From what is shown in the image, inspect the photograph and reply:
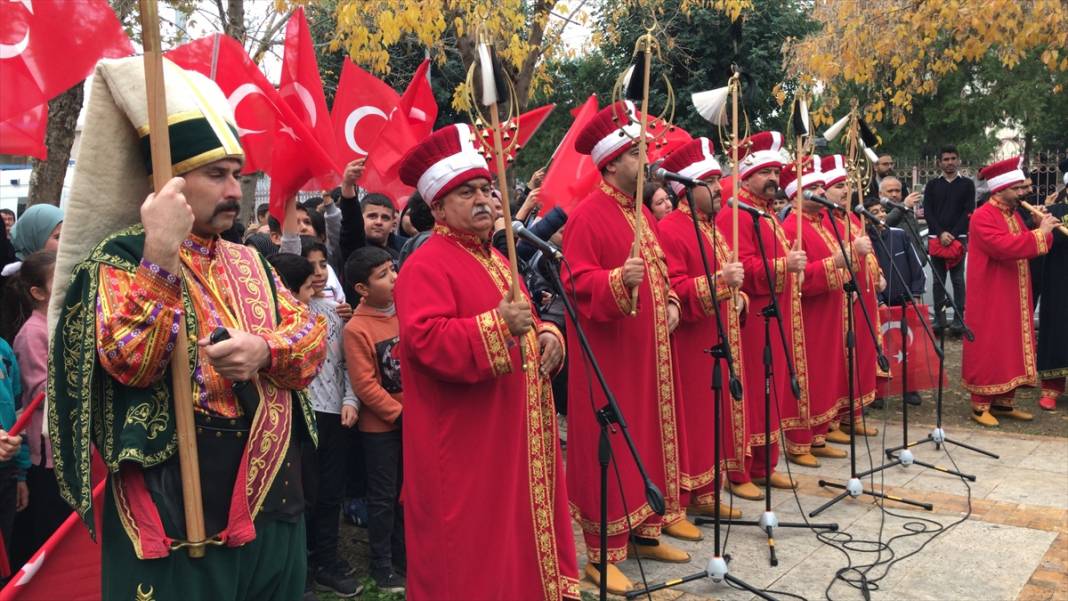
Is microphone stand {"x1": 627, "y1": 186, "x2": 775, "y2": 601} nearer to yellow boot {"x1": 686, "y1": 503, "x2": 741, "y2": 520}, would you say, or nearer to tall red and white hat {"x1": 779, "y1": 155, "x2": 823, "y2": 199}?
yellow boot {"x1": 686, "y1": 503, "x2": 741, "y2": 520}

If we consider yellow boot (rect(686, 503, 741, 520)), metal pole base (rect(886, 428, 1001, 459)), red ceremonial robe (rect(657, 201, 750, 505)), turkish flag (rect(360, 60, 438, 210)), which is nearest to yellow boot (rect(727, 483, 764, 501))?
yellow boot (rect(686, 503, 741, 520))

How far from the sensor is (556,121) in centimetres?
3033

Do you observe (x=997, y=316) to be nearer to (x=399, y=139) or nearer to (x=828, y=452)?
(x=828, y=452)

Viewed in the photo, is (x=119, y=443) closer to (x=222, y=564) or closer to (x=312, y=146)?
(x=222, y=564)

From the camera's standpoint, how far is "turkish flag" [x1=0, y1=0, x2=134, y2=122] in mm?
4570

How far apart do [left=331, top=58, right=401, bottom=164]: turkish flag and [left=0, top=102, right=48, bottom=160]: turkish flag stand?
2.79 metres

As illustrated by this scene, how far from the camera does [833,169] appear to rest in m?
8.76

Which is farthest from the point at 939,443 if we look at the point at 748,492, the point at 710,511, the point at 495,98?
the point at 495,98

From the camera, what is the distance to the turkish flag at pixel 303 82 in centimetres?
696

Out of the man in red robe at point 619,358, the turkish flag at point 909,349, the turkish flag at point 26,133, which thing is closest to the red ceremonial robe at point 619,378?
the man in red robe at point 619,358

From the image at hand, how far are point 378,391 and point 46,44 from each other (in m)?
2.25

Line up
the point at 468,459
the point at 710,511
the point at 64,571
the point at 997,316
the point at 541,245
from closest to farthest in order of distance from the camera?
the point at 541,245 → the point at 64,571 → the point at 468,459 → the point at 710,511 → the point at 997,316

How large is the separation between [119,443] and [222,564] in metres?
0.42

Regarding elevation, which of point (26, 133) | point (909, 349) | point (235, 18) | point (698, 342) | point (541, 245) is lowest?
point (909, 349)
